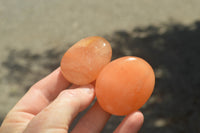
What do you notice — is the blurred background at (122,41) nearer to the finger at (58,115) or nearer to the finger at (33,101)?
the finger at (33,101)

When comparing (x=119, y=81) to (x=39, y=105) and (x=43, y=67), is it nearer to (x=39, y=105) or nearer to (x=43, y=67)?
(x=39, y=105)

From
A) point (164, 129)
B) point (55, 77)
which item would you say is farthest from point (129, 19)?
point (55, 77)

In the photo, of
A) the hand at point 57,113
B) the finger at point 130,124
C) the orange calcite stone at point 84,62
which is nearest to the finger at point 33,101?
the hand at point 57,113

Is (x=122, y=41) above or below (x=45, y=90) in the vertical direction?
below

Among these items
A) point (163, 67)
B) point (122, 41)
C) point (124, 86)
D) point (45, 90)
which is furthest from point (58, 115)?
point (122, 41)

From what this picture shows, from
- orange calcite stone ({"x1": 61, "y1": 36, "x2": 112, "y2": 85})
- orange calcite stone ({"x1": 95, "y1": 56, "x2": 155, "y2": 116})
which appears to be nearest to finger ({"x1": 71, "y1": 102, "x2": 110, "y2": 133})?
orange calcite stone ({"x1": 95, "y1": 56, "x2": 155, "y2": 116})

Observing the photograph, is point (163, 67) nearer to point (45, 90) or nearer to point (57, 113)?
point (45, 90)
